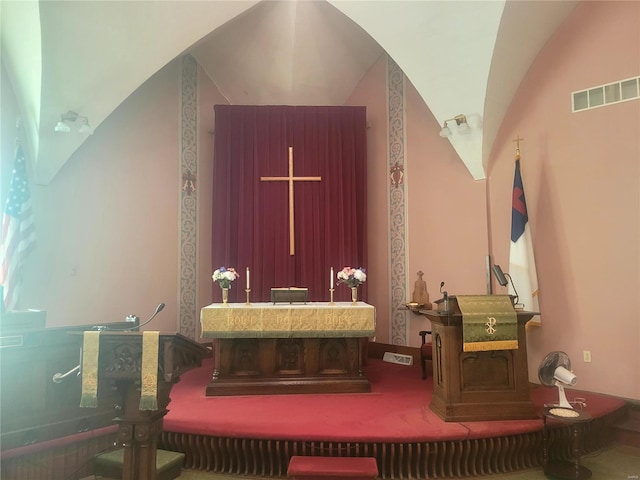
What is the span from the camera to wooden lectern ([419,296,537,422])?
12.1 feet

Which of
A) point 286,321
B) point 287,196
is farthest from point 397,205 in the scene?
point 286,321

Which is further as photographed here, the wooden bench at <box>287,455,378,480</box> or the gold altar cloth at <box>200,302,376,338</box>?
the gold altar cloth at <box>200,302,376,338</box>

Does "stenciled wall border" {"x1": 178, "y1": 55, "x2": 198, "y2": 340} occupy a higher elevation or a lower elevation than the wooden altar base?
higher

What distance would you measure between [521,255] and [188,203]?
492 centimetres

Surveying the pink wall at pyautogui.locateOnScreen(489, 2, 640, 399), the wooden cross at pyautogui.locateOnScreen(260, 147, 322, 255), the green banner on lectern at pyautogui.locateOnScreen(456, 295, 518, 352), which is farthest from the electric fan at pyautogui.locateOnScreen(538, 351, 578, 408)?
the wooden cross at pyautogui.locateOnScreen(260, 147, 322, 255)

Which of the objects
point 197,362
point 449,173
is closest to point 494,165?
point 449,173

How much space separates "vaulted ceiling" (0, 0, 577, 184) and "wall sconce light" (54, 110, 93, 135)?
17 centimetres

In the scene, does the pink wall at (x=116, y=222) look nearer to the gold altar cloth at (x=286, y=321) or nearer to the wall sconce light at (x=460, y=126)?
the gold altar cloth at (x=286, y=321)

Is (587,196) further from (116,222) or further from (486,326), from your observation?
(116,222)

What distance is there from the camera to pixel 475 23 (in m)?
4.81

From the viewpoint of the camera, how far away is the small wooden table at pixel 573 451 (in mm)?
3178

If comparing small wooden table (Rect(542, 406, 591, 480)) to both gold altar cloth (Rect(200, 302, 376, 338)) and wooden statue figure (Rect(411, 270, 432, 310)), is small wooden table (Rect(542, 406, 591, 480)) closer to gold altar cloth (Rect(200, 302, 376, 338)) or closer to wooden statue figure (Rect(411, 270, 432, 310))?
gold altar cloth (Rect(200, 302, 376, 338))

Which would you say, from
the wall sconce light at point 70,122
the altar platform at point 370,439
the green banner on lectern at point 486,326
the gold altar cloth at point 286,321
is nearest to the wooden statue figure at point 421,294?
the gold altar cloth at point 286,321

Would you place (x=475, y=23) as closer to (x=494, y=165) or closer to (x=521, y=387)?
(x=494, y=165)
